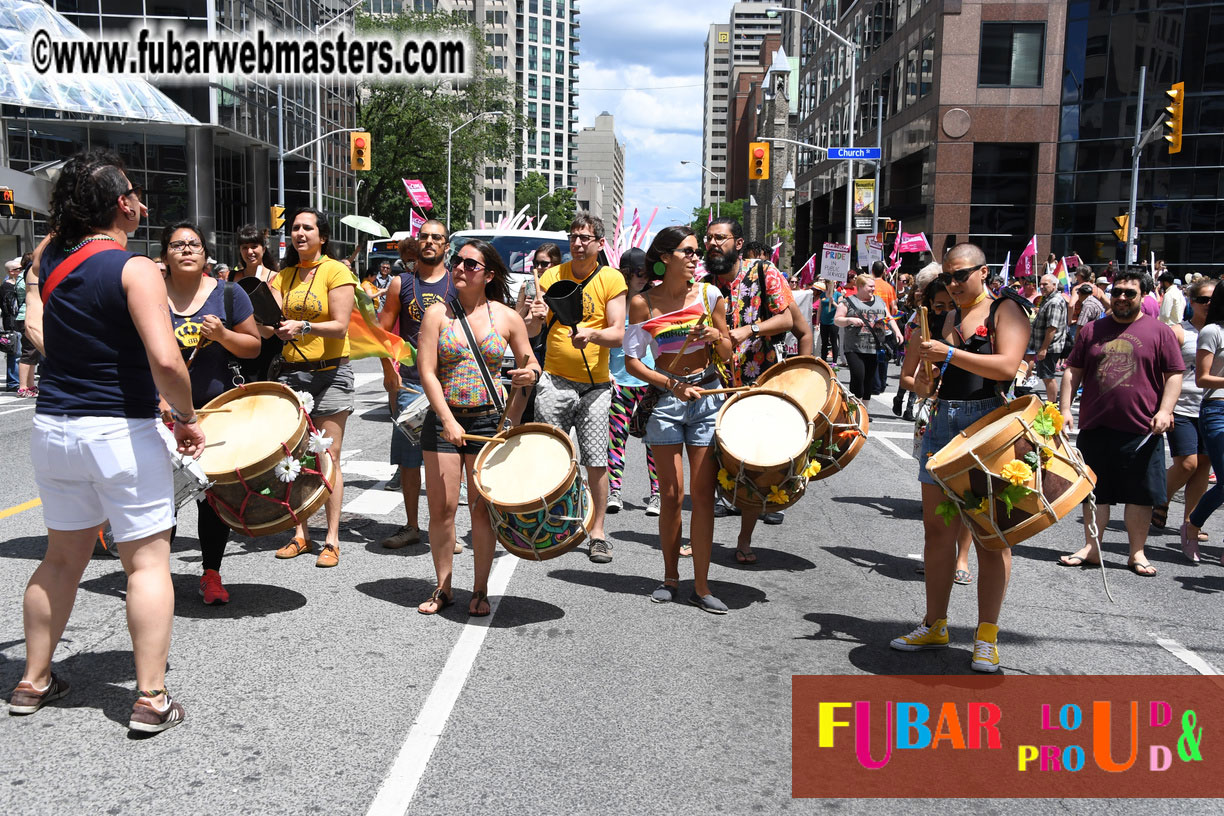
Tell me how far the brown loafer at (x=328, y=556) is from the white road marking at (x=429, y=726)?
122 cm

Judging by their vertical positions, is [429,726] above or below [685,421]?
below

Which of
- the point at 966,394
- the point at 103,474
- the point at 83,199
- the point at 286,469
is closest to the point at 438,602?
the point at 286,469

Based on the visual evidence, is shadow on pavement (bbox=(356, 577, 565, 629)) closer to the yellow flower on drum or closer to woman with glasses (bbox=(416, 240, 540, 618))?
woman with glasses (bbox=(416, 240, 540, 618))

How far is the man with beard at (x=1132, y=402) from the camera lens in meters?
6.80

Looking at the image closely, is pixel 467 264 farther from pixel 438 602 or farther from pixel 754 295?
pixel 754 295

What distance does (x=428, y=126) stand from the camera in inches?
2581

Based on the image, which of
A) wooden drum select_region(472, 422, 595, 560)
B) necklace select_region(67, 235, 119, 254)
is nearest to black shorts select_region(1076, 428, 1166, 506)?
wooden drum select_region(472, 422, 595, 560)

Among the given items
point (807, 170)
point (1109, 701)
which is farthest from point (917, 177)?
point (1109, 701)

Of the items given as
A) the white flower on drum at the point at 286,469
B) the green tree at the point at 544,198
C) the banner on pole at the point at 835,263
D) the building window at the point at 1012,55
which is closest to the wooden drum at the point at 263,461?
the white flower on drum at the point at 286,469

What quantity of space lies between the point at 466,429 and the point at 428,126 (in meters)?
63.7

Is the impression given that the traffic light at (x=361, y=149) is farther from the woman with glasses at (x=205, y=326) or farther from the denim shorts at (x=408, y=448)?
the woman with glasses at (x=205, y=326)

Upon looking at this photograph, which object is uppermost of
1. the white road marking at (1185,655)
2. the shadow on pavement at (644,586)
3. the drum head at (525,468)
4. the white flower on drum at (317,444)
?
the white flower on drum at (317,444)

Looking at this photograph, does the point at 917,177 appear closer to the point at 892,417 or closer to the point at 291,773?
the point at 892,417

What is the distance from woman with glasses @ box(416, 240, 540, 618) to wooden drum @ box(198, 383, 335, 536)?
0.58 m
